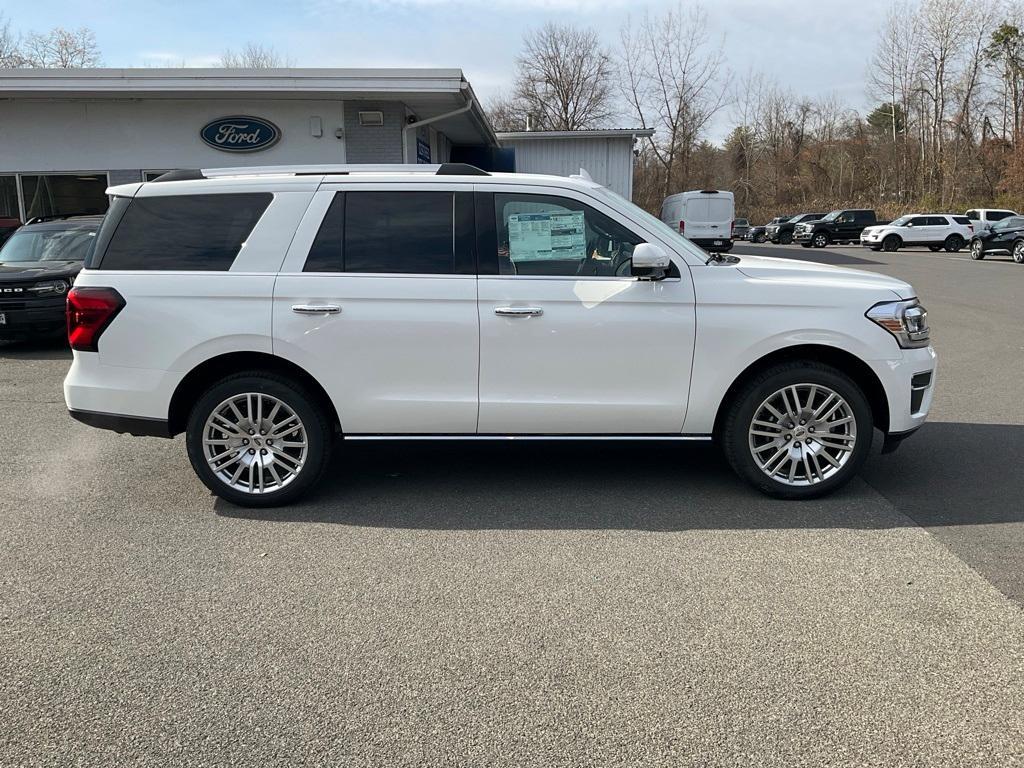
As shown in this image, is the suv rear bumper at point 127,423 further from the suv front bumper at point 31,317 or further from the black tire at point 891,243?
the black tire at point 891,243

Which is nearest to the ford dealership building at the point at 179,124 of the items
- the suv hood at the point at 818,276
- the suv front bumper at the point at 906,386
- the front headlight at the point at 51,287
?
the front headlight at the point at 51,287

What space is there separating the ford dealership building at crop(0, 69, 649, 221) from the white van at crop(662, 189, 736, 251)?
527 inches

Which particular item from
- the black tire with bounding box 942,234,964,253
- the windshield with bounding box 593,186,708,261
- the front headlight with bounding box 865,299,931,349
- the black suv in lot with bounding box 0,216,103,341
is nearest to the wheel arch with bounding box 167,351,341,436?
the windshield with bounding box 593,186,708,261

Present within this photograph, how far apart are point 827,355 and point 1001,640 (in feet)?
6.38

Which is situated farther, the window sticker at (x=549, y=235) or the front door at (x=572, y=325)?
the window sticker at (x=549, y=235)

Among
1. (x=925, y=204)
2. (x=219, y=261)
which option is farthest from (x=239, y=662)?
(x=925, y=204)

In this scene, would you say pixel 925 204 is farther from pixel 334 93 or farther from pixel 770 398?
pixel 770 398

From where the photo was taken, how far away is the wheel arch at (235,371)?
183 inches

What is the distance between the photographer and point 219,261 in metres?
4.60

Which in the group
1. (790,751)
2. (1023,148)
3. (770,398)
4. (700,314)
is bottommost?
(790,751)

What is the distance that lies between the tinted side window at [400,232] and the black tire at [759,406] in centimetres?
189

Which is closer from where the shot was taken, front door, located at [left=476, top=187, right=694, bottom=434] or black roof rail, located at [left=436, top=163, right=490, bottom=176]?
front door, located at [left=476, top=187, right=694, bottom=434]

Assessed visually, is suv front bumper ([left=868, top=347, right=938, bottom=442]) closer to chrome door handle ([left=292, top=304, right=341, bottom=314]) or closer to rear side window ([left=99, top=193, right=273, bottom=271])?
chrome door handle ([left=292, top=304, right=341, bottom=314])

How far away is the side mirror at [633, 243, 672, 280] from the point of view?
4.35 m
